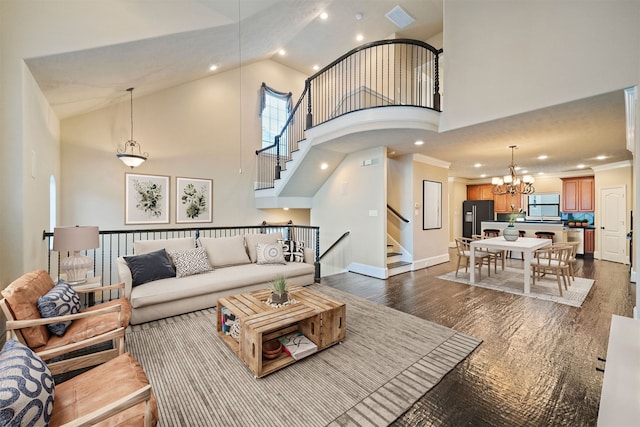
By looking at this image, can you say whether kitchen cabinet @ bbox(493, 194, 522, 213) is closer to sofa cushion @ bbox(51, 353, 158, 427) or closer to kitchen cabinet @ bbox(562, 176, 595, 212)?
kitchen cabinet @ bbox(562, 176, 595, 212)

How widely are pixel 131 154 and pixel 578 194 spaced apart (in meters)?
Answer: 12.2

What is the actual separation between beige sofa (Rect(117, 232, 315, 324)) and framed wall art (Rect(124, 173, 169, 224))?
212cm

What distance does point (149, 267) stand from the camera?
11.3 ft

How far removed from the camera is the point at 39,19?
2.47m

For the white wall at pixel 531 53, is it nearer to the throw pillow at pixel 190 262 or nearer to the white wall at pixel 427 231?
the white wall at pixel 427 231

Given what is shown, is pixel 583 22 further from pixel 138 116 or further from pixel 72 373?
pixel 138 116

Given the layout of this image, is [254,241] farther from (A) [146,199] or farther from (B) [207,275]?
(A) [146,199]

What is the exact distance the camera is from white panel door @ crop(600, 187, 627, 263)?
6.88 m

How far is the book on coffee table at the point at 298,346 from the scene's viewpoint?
94.1 inches

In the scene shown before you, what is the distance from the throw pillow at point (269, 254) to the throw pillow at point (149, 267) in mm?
1302

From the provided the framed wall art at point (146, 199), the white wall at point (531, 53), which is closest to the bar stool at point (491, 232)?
the white wall at point (531, 53)

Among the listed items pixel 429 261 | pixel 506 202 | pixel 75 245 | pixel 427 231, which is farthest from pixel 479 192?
pixel 75 245

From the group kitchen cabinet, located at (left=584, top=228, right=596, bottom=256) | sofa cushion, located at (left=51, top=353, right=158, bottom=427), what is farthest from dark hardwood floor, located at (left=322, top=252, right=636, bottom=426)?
kitchen cabinet, located at (left=584, top=228, right=596, bottom=256)

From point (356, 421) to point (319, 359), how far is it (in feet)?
2.44
